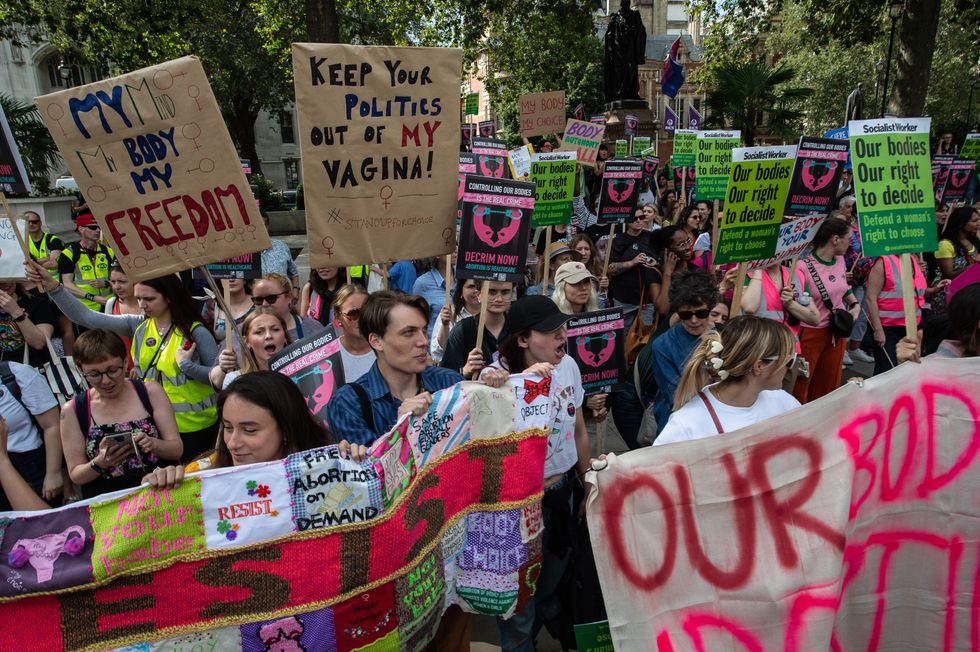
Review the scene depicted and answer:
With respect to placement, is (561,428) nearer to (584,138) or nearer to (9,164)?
(9,164)

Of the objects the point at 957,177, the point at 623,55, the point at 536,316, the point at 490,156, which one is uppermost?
the point at 623,55

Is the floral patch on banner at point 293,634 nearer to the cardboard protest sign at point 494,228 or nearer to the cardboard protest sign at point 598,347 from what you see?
the cardboard protest sign at point 598,347

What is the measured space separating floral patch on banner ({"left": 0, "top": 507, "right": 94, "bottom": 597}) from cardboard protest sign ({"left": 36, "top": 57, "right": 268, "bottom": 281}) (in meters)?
1.51

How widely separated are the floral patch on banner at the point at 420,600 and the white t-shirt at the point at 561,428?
29.3 inches

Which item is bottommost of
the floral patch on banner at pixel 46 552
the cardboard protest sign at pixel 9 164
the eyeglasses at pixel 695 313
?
the floral patch on banner at pixel 46 552

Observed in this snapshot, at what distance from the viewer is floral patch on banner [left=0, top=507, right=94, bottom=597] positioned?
2.08 meters

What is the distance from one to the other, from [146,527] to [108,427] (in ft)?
4.71

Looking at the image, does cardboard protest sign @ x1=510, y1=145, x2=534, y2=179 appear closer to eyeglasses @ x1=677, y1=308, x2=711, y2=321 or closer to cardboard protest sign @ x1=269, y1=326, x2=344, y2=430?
eyeglasses @ x1=677, y1=308, x2=711, y2=321

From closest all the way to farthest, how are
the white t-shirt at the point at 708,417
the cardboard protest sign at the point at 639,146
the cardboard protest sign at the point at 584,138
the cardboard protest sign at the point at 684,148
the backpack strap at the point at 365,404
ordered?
the white t-shirt at the point at 708,417 < the backpack strap at the point at 365,404 < the cardboard protest sign at the point at 584,138 < the cardboard protest sign at the point at 684,148 < the cardboard protest sign at the point at 639,146

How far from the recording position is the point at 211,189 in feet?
11.2

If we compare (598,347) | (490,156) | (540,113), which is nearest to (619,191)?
(490,156)

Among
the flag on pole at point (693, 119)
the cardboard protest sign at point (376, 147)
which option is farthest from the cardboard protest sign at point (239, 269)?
the flag on pole at point (693, 119)

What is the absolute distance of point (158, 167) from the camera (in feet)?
10.9

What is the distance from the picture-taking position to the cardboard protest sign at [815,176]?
5.24m
